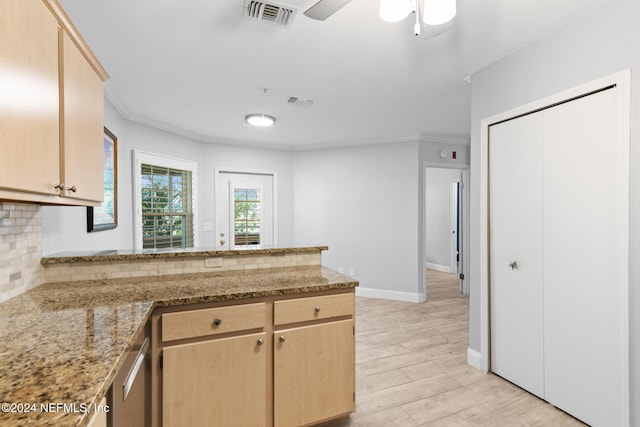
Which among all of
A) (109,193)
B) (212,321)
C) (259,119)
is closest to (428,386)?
(212,321)

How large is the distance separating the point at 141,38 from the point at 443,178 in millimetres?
6692

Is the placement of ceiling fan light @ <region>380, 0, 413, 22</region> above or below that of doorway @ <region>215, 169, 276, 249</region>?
above

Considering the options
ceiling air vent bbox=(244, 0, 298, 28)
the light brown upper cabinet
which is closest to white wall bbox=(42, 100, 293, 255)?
the light brown upper cabinet

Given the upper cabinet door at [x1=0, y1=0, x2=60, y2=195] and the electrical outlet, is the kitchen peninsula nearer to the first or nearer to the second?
the electrical outlet

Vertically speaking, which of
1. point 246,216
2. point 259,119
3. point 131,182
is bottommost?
point 246,216

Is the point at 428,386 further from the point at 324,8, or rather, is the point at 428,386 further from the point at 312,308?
the point at 324,8

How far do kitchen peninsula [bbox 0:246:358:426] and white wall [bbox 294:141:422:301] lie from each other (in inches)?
109

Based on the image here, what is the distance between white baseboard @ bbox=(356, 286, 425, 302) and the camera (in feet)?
15.0

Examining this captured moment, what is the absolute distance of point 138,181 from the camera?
3.67m

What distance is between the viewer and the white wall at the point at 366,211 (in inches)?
183

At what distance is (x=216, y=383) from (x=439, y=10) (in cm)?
201

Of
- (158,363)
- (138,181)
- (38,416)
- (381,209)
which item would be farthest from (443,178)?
(38,416)

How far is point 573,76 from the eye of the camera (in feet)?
6.25

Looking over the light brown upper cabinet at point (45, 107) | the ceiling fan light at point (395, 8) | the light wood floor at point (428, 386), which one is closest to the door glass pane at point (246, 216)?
the light wood floor at point (428, 386)
